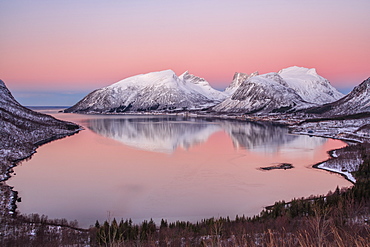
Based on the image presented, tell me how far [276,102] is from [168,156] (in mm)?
139854

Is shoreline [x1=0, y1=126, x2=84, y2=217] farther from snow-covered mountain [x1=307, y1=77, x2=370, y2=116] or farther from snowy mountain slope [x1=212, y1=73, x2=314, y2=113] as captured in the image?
snowy mountain slope [x1=212, y1=73, x2=314, y2=113]

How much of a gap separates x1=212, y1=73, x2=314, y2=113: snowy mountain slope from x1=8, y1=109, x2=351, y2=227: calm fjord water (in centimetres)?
12332

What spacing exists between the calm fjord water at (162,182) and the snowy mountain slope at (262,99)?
12332 centimetres

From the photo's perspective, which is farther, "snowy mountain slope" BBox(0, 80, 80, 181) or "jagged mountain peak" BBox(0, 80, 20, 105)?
"jagged mountain peak" BBox(0, 80, 20, 105)

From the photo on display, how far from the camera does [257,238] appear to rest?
507 inches

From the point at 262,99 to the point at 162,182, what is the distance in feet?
516

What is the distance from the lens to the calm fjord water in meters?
20.4

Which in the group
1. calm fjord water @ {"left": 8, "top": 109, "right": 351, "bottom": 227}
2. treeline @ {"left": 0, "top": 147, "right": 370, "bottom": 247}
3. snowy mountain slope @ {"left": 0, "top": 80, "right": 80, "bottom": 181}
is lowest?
calm fjord water @ {"left": 8, "top": 109, "right": 351, "bottom": 227}

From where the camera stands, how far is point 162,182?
2680 centimetres

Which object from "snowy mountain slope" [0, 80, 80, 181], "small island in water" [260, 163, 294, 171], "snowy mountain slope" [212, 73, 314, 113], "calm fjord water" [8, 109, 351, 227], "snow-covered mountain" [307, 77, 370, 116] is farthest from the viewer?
"snowy mountain slope" [212, 73, 314, 113]

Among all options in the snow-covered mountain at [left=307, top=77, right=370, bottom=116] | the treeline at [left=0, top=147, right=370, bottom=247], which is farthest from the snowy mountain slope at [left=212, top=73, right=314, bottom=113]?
the treeline at [left=0, top=147, right=370, bottom=247]

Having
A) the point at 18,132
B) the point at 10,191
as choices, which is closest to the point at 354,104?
the point at 18,132

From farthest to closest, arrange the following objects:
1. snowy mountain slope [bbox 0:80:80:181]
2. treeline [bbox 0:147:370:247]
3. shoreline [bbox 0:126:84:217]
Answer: snowy mountain slope [bbox 0:80:80:181] → shoreline [bbox 0:126:84:217] → treeline [bbox 0:147:370:247]

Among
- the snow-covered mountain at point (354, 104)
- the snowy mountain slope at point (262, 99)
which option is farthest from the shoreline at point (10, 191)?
the snowy mountain slope at point (262, 99)
